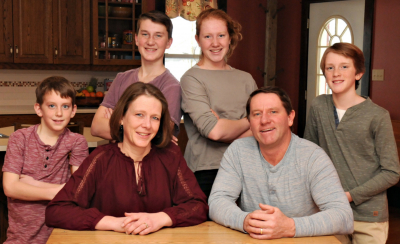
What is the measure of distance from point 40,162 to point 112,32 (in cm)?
368

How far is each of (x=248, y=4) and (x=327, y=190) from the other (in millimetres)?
4986

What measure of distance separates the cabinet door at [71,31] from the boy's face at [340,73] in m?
3.89

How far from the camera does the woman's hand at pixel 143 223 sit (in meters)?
1.54

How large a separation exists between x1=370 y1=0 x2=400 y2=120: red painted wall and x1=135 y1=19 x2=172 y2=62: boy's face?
11.4 feet

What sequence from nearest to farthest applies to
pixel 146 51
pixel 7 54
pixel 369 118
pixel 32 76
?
pixel 369 118, pixel 146 51, pixel 7 54, pixel 32 76

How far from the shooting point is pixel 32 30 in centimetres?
509

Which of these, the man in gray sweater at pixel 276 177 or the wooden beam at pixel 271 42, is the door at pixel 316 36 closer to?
the wooden beam at pixel 271 42

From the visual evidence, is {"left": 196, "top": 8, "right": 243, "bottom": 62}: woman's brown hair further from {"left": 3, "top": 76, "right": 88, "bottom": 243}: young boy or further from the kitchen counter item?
the kitchen counter item

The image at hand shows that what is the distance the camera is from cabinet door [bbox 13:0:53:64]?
5023 millimetres

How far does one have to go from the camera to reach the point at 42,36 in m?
5.14

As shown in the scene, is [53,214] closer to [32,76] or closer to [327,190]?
[327,190]

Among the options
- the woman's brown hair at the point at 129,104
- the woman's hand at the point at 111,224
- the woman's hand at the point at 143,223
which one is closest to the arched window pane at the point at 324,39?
the woman's brown hair at the point at 129,104

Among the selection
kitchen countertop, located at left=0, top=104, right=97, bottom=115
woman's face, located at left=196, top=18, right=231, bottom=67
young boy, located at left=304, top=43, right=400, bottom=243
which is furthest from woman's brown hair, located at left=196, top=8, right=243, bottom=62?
kitchen countertop, located at left=0, top=104, right=97, bottom=115

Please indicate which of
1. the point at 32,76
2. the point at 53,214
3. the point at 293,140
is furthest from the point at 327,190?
the point at 32,76
